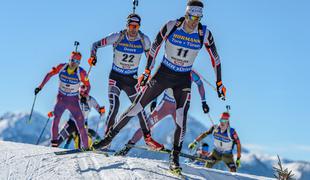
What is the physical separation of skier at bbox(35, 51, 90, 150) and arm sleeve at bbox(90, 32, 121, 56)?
2538 millimetres

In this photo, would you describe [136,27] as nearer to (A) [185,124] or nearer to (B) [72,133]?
(A) [185,124]

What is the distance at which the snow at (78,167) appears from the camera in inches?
308

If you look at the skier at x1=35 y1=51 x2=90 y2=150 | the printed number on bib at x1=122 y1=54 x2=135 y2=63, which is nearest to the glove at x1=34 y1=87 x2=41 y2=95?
the skier at x1=35 y1=51 x2=90 y2=150

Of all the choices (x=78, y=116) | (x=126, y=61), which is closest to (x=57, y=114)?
(x=78, y=116)

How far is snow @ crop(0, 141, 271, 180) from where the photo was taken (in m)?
7.82

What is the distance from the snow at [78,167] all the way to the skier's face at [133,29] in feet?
11.3

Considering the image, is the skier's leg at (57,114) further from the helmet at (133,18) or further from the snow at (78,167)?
the snow at (78,167)

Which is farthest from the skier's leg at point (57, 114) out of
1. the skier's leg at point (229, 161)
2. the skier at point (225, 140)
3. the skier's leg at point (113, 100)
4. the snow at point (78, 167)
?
the skier's leg at point (229, 161)

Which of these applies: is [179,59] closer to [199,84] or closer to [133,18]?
[133,18]

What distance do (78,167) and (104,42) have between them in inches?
178

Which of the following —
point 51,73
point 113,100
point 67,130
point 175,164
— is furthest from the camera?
point 67,130

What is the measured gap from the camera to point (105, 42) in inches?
484

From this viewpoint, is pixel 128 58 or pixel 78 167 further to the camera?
pixel 128 58

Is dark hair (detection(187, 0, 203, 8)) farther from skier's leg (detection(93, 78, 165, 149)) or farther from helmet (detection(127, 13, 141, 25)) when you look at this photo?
helmet (detection(127, 13, 141, 25))
